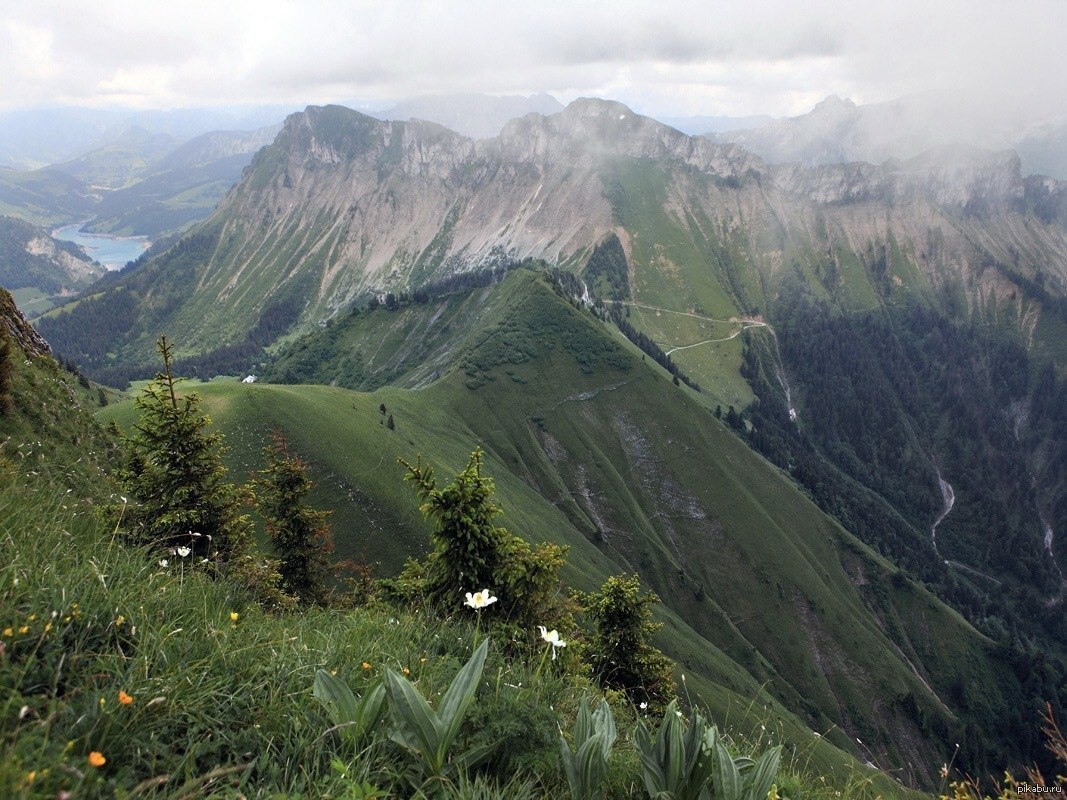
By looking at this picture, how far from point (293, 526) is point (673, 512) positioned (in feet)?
309

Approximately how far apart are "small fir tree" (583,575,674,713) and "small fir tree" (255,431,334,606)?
11.2 m

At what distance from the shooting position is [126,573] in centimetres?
601

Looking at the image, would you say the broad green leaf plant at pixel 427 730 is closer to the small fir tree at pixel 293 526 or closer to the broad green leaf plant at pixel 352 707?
the broad green leaf plant at pixel 352 707

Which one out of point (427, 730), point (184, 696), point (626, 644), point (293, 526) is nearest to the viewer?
point (184, 696)

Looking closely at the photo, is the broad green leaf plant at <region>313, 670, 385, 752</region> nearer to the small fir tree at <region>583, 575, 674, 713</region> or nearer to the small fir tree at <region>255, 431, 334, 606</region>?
the small fir tree at <region>583, 575, 674, 713</region>

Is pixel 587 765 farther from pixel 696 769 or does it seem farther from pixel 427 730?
pixel 427 730

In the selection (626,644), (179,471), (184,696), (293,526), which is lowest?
(626,644)

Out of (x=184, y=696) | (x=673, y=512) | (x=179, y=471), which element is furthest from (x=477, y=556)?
(x=673, y=512)

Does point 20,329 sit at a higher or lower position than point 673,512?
higher

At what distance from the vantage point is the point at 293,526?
2391 centimetres

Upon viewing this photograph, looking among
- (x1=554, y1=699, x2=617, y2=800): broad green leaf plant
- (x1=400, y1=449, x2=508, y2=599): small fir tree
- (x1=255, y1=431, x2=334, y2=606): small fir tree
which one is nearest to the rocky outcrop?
(x1=255, y1=431, x2=334, y2=606): small fir tree

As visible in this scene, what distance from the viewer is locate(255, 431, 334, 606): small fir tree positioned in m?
23.6

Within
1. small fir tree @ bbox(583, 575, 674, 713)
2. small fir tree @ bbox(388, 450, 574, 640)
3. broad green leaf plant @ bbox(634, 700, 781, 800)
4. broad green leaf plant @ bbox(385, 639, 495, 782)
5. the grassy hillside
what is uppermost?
broad green leaf plant @ bbox(385, 639, 495, 782)

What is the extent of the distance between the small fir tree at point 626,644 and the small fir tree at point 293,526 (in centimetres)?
1118
